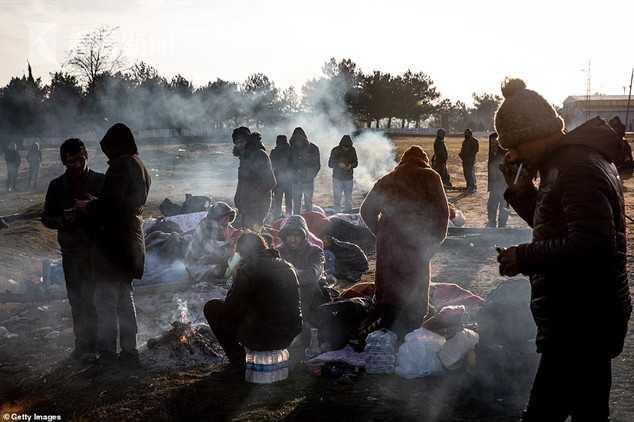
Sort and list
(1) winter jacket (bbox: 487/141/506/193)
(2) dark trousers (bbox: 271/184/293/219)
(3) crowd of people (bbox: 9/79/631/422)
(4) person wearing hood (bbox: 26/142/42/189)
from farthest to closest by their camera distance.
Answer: (4) person wearing hood (bbox: 26/142/42/189), (2) dark trousers (bbox: 271/184/293/219), (1) winter jacket (bbox: 487/141/506/193), (3) crowd of people (bbox: 9/79/631/422)

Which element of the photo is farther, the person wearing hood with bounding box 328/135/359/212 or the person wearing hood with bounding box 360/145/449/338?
the person wearing hood with bounding box 328/135/359/212

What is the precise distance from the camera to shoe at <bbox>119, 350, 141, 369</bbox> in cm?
535

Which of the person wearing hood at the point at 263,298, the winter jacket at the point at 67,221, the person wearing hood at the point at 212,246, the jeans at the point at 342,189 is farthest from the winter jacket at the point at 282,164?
the person wearing hood at the point at 263,298

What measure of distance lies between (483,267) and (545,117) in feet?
20.9

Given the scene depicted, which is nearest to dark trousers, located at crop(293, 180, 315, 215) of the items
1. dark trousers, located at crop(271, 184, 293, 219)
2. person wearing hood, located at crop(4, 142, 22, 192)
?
dark trousers, located at crop(271, 184, 293, 219)

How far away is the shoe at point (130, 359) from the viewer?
211 inches

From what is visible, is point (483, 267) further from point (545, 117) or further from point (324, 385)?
point (545, 117)

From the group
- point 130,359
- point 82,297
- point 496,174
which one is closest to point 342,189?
point 496,174

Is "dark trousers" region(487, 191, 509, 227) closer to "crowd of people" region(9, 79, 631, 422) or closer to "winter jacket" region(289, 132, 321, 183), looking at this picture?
"crowd of people" region(9, 79, 631, 422)

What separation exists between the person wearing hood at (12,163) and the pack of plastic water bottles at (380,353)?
64.0ft

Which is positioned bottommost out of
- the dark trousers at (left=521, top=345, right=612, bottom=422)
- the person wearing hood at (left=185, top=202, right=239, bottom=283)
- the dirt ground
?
the dirt ground

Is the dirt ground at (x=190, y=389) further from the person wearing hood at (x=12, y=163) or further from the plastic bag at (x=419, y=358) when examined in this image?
the person wearing hood at (x=12, y=163)

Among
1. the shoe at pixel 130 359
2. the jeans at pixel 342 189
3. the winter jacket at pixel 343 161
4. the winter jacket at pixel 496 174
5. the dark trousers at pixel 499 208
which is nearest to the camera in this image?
the shoe at pixel 130 359

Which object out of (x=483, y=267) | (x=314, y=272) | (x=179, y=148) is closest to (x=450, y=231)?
(x=483, y=267)
